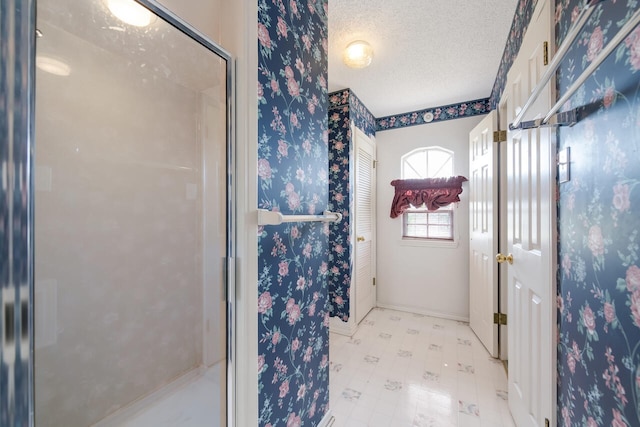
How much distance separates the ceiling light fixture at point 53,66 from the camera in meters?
0.62

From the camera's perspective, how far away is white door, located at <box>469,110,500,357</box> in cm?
213

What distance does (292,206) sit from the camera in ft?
3.77

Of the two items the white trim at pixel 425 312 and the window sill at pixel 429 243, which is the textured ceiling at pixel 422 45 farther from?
the white trim at pixel 425 312

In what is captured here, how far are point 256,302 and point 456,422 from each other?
4.91 feet

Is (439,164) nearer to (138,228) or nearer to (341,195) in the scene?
(341,195)

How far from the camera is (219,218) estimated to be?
2.97ft

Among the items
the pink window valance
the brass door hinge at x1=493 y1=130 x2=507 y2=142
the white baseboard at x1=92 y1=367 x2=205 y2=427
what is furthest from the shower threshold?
the pink window valance

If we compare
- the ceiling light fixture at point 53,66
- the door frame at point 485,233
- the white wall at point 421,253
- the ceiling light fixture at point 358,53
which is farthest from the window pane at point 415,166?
the ceiling light fixture at point 53,66

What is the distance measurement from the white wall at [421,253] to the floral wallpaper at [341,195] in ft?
2.77

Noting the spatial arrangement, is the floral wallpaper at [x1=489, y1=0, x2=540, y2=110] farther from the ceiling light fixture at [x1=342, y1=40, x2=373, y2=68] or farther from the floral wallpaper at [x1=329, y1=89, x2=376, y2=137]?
the floral wallpaper at [x1=329, y1=89, x2=376, y2=137]

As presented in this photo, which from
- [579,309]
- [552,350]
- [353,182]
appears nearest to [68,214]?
[579,309]

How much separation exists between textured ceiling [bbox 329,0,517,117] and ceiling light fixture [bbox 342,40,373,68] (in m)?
0.04

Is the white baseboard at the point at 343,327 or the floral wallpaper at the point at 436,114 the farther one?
the floral wallpaper at the point at 436,114

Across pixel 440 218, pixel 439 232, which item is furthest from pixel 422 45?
pixel 439 232
